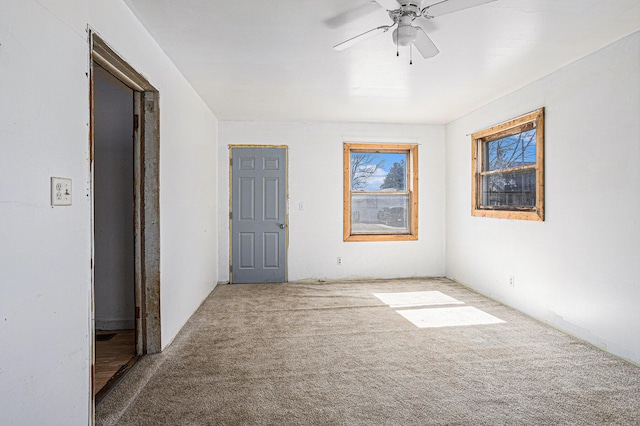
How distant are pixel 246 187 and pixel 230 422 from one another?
154 inches

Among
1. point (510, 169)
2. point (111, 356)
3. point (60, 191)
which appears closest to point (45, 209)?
point (60, 191)

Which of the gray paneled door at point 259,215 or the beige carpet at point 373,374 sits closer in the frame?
the beige carpet at point 373,374

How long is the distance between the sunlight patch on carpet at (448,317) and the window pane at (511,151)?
5.60ft

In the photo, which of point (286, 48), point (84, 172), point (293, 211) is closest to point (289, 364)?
point (84, 172)

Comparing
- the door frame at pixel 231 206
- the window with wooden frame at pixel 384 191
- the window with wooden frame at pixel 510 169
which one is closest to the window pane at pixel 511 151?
the window with wooden frame at pixel 510 169

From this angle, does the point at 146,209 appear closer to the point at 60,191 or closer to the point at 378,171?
the point at 60,191

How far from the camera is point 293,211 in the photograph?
5617 millimetres

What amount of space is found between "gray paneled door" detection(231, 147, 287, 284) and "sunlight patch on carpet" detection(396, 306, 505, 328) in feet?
7.38

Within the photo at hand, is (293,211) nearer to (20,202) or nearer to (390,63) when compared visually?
(390,63)

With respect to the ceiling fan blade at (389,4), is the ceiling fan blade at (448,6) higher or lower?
lower

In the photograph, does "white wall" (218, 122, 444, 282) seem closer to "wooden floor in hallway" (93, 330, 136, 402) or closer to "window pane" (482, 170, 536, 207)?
"window pane" (482, 170, 536, 207)

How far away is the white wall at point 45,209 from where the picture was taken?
4.32ft

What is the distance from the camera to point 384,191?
19.3 feet

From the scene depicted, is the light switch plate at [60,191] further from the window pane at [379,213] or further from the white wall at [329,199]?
the window pane at [379,213]
